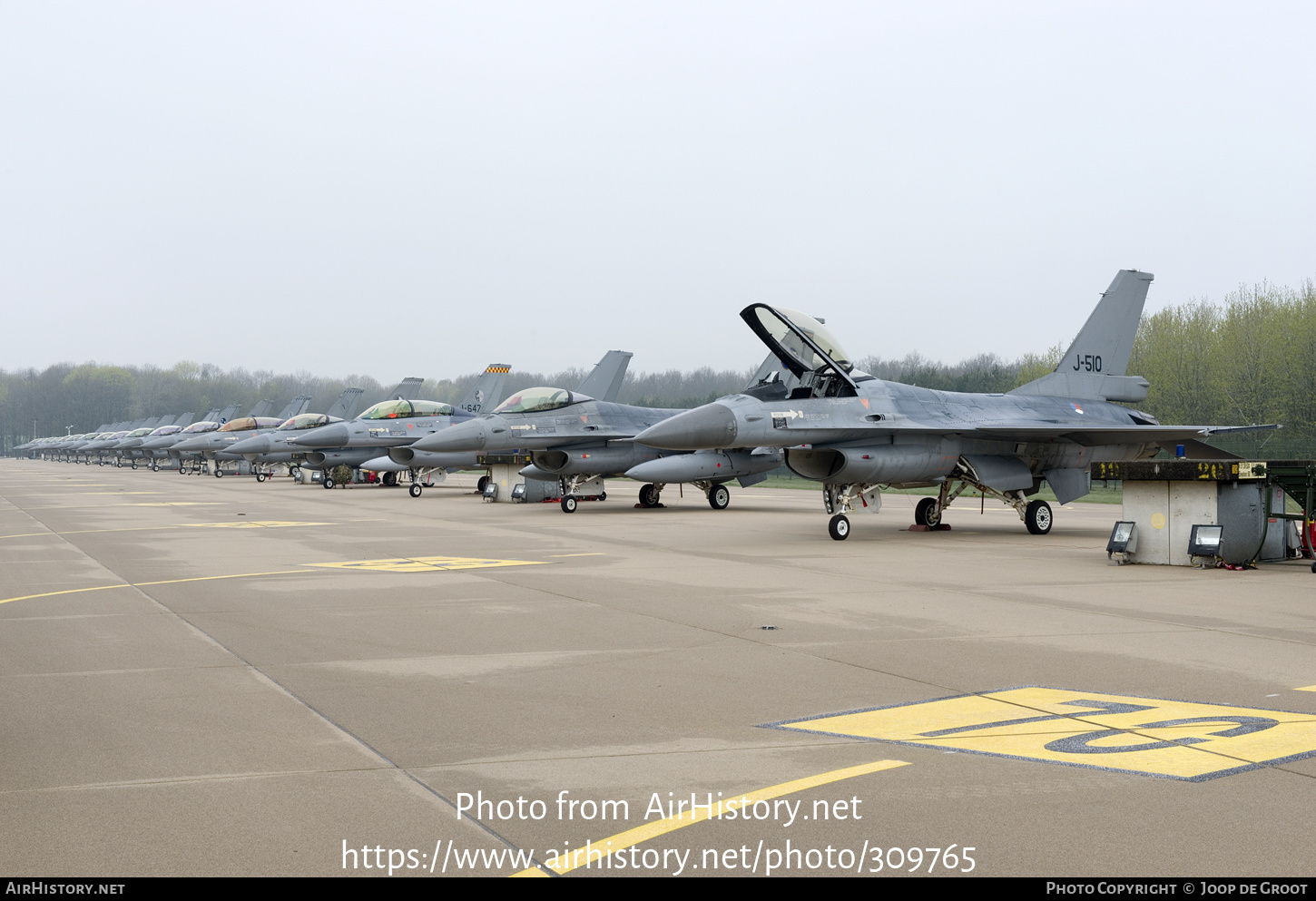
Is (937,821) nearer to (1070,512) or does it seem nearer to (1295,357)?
(1070,512)

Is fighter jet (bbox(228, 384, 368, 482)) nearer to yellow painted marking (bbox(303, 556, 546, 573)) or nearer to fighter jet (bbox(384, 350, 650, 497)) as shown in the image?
fighter jet (bbox(384, 350, 650, 497))

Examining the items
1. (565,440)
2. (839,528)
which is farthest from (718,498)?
(839,528)

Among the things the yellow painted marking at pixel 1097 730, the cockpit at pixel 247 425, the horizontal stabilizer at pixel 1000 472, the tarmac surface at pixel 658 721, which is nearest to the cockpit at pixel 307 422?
the cockpit at pixel 247 425

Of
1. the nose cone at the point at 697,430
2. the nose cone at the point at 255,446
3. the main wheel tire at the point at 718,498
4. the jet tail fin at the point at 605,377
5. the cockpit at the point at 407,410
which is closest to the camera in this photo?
the nose cone at the point at 697,430

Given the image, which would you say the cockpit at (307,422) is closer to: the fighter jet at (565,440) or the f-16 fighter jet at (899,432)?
the fighter jet at (565,440)

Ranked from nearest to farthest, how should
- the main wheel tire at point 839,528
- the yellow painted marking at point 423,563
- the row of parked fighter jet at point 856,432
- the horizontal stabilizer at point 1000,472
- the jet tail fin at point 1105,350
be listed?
1. the yellow painted marking at point 423,563
2. the row of parked fighter jet at point 856,432
3. the main wheel tire at point 839,528
4. the horizontal stabilizer at point 1000,472
5. the jet tail fin at point 1105,350

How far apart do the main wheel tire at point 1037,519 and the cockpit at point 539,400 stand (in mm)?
11841

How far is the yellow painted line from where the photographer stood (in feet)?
11.6

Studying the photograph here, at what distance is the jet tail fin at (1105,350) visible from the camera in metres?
19.9

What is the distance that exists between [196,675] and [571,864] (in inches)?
163

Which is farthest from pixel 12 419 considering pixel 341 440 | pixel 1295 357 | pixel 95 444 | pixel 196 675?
pixel 196 675

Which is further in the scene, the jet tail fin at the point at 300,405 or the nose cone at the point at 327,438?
the jet tail fin at the point at 300,405

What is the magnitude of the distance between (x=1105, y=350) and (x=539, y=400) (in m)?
12.9

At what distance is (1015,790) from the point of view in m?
4.30
